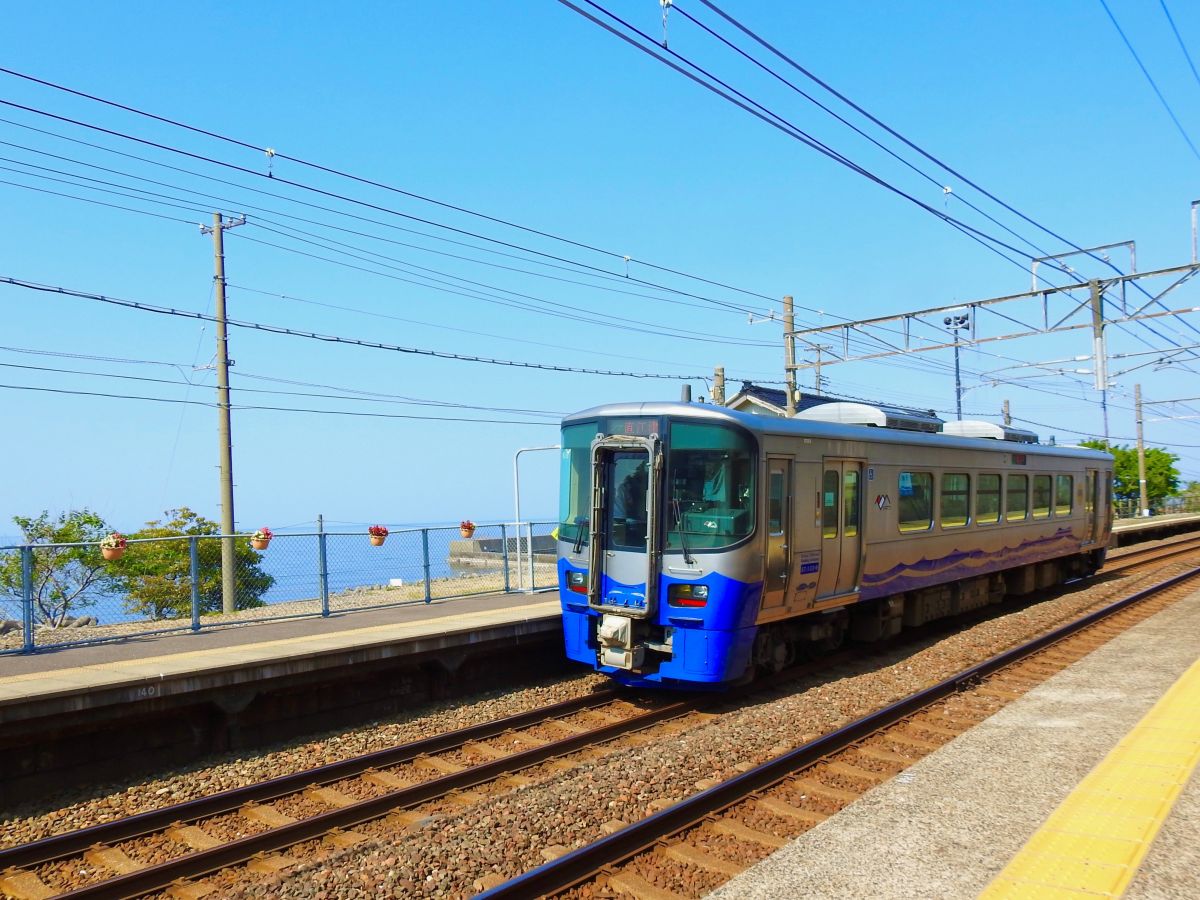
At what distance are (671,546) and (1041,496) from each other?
10.6 m

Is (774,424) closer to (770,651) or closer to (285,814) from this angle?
(770,651)

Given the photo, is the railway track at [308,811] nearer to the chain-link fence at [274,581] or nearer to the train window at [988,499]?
the chain-link fence at [274,581]

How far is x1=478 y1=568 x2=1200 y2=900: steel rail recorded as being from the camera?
4.98m

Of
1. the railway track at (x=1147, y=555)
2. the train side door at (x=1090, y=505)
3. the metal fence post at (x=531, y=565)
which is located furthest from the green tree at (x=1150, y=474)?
the metal fence post at (x=531, y=565)

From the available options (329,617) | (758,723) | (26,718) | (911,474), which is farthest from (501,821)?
(911,474)

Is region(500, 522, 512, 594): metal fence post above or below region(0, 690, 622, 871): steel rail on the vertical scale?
above

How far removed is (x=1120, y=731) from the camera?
7504mm

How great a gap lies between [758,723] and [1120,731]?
9.96 ft

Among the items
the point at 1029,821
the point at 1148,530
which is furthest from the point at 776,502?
the point at 1148,530

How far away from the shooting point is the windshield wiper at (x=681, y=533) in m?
8.95

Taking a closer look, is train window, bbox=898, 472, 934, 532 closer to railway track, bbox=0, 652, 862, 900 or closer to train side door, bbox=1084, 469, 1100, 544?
railway track, bbox=0, 652, 862, 900

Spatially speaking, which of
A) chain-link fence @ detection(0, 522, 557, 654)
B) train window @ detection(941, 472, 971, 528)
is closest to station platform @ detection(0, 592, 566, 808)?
chain-link fence @ detection(0, 522, 557, 654)

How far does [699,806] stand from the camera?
6.11 meters

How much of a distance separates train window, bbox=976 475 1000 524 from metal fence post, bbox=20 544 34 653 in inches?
500
